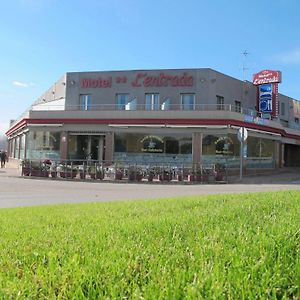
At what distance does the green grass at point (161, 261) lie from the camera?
299cm

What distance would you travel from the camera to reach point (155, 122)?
113 feet

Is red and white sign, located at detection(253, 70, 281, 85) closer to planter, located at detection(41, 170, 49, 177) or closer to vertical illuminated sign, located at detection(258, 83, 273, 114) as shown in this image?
vertical illuminated sign, located at detection(258, 83, 273, 114)

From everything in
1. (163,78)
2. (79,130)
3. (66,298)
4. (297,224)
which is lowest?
(66,298)

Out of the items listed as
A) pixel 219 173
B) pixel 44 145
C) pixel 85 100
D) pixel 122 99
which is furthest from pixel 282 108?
pixel 44 145

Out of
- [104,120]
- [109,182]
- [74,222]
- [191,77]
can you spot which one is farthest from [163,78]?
[74,222]

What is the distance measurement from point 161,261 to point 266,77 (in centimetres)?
4302

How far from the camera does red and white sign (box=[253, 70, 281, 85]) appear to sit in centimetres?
4359

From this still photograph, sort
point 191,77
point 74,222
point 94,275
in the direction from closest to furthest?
point 94,275 < point 74,222 < point 191,77

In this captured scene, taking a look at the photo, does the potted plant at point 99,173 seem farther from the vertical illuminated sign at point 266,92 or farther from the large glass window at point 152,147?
the vertical illuminated sign at point 266,92

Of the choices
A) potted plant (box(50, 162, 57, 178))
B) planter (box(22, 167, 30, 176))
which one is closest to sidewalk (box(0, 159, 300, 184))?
planter (box(22, 167, 30, 176))

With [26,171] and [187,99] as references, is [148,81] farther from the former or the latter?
[26,171]

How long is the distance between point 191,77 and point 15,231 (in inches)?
1302

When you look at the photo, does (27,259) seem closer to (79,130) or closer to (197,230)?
(197,230)

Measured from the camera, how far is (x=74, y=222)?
673cm
